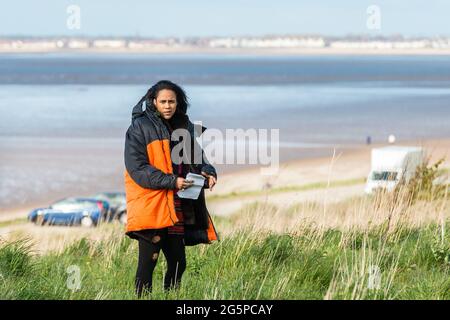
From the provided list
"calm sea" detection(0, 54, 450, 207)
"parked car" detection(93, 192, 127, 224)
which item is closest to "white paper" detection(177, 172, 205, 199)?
"parked car" detection(93, 192, 127, 224)

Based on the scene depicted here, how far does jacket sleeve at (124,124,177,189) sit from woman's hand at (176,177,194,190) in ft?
0.09

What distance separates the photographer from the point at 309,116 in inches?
2172

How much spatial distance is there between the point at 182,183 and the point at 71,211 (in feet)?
62.9

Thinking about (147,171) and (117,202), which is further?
(117,202)

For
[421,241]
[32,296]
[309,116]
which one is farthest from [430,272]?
[309,116]

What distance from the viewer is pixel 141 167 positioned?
6664mm

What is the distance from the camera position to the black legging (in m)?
6.88

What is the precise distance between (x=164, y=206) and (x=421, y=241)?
9.70ft
